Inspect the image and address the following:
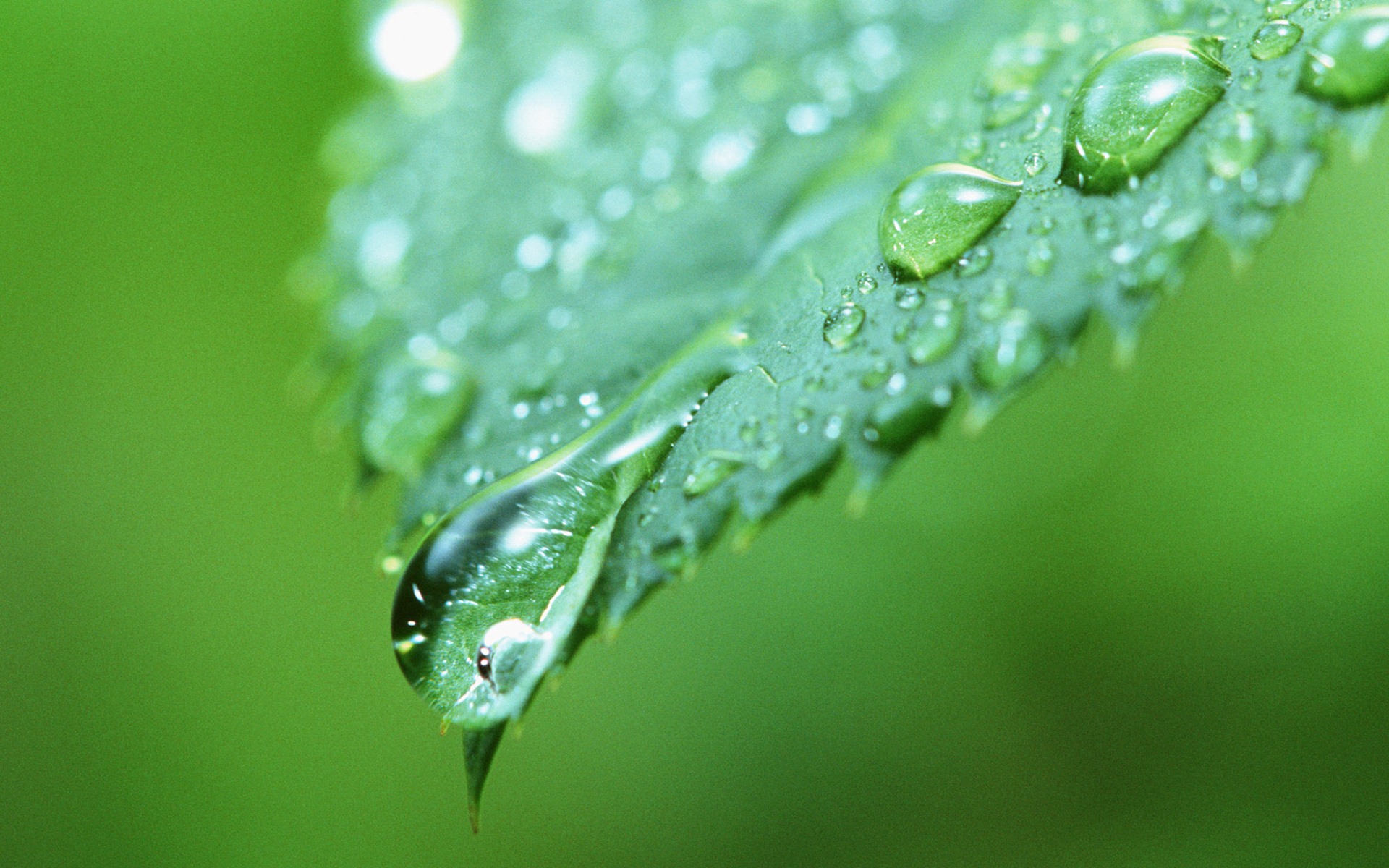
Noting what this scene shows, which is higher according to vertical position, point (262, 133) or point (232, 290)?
point (262, 133)

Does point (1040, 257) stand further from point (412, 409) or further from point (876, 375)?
point (412, 409)

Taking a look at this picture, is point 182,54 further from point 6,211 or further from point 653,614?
point 653,614

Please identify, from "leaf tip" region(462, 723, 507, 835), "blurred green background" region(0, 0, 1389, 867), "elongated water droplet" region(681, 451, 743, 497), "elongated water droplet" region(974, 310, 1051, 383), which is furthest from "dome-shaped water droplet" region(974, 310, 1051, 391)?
"blurred green background" region(0, 0, 1389, 867)

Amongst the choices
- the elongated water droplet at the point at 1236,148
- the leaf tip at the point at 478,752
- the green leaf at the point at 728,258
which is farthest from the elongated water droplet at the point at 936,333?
the leaf tip at the point at 478,752

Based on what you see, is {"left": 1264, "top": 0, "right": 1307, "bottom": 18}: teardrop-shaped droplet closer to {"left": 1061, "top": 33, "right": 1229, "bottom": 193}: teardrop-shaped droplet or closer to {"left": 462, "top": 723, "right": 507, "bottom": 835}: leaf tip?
{"left": 1061, "top": 33, "right": 1229, "bottom": 193}: teardrop-shaped droplet

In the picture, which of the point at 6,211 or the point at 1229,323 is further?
the point at 6,211

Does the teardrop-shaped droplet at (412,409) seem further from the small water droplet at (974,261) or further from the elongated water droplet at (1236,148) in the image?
the elongated water droplet at (1236,148)

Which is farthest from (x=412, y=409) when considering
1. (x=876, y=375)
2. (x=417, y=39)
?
(x=417, y=39)

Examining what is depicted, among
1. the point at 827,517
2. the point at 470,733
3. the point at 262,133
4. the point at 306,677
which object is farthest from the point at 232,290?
the point at 470,733
